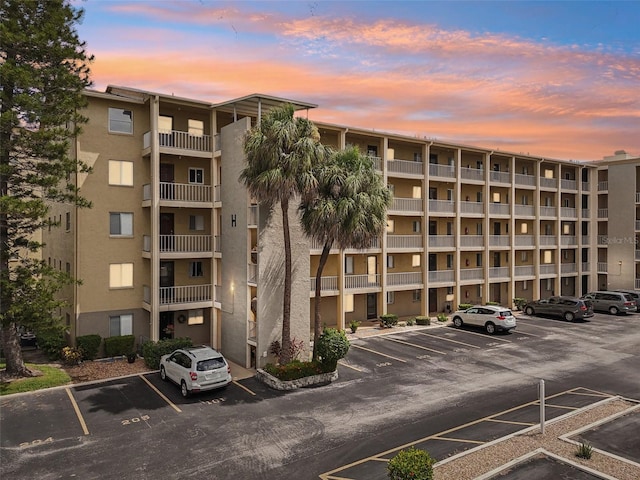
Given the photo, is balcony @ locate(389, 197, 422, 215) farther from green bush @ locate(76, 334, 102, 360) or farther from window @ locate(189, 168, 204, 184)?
green bush @ locate(76, 334, 102, 360)

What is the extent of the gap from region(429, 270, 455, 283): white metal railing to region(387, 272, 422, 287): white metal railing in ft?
4.45

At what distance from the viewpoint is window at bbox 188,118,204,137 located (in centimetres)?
2788

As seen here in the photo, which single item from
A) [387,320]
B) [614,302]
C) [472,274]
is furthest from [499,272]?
[387,320]

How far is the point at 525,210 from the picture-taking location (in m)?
43.4

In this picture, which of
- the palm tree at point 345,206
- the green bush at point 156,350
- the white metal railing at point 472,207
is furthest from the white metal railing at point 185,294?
the white metal railing at point 472,207

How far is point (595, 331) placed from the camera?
110 feet

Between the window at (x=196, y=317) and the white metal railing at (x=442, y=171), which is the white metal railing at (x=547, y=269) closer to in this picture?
the white metal railing at (x=442, y=171)

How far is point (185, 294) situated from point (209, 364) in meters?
8.01

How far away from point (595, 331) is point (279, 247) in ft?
81.6

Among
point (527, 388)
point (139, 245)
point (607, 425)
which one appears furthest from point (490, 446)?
point (139, 245)

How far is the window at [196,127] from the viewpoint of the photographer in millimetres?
27875

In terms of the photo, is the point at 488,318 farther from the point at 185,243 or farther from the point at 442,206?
the point at 185,243

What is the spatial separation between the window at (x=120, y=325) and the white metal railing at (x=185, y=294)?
2407 mm

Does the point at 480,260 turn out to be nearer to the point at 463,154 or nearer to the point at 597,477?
the point at 463,154
